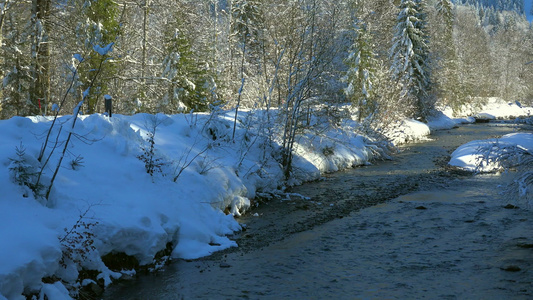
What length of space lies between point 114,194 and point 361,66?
989 inches

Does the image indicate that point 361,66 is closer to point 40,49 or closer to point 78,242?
point 40,49

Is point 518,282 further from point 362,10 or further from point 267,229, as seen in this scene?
point 362,10

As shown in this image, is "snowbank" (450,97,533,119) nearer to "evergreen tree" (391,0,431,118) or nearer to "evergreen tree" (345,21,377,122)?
"evergreen tree" (391,0,431,118)

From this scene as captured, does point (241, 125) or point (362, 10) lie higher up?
point (362, 10)

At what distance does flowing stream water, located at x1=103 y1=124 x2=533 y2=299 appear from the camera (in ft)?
21.9

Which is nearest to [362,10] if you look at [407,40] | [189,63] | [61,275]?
[407,40]

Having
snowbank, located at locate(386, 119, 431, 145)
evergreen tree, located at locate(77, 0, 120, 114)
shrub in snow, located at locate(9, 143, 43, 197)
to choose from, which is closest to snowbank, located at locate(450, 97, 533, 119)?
snowbank, located at locate(386, 119, 431, 145)

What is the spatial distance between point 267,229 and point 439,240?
3.53 metres

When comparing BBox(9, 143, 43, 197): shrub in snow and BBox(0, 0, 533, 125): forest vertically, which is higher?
BBox(0, 0, 533, 125): forest

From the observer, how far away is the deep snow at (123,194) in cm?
584

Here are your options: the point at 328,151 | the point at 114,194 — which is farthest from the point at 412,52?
the point at 114,194

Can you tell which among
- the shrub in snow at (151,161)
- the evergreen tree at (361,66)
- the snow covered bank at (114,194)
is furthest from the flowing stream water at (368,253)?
the evergreen tree at (361,66)

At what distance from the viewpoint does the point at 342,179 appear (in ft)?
52.1

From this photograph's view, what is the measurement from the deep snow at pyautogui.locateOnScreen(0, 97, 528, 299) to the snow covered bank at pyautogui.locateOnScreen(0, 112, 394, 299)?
0.7 inches
